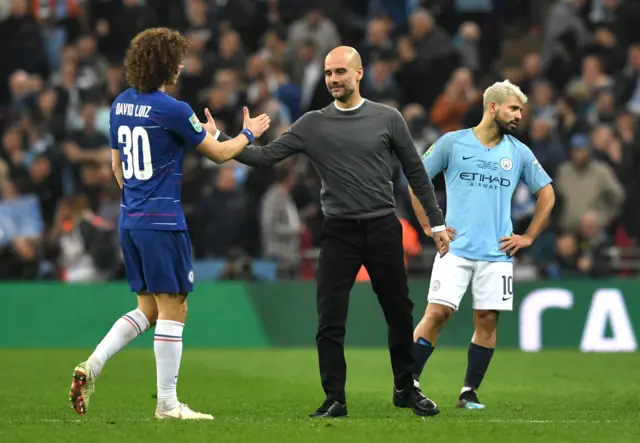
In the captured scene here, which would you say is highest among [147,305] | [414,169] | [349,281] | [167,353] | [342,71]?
[342,71]

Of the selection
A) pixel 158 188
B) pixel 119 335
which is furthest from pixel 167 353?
pixel 158 188

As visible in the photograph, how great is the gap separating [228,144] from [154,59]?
2.51 feet

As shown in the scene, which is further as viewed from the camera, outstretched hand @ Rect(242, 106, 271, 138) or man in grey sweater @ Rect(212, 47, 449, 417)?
man in grey sweater @ Rect(212, 47, 449, 417)

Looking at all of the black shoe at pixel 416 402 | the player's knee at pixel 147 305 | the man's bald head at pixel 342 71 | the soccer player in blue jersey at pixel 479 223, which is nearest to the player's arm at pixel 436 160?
the soccer player in blue jersey at pixel 479 223

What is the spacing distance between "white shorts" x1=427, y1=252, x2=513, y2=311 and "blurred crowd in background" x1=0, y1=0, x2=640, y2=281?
26.1ft

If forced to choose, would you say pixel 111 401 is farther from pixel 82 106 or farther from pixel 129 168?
pixel 82 106

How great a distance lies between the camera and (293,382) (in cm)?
1307

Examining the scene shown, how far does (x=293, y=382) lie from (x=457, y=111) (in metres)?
8.14

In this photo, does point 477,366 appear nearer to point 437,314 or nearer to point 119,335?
point 437,314

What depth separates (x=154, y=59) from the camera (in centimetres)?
897

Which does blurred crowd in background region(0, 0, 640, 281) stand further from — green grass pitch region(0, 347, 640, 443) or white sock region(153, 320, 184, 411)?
white sock region(153, 320, 184, 411)

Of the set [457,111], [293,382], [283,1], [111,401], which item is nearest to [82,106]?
[283,1]

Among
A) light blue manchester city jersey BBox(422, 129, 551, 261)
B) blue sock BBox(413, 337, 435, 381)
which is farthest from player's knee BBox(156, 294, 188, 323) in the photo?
light blue manchester city jersey BBox(422, 129, 551, 261)

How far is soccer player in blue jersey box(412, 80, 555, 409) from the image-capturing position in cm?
1057
